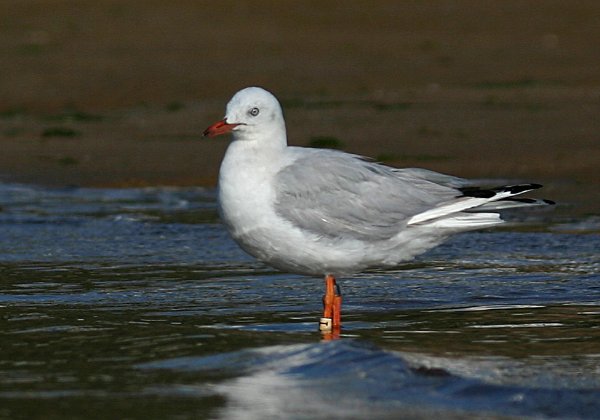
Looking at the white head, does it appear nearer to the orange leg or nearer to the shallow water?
the orange leg

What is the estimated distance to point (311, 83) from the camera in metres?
20.4

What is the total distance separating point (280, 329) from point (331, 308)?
1.06 ft

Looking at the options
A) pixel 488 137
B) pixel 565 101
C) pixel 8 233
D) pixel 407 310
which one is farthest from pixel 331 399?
pixel 565 101

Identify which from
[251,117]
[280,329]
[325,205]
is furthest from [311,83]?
[280,329]

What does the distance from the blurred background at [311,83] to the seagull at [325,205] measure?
15.6 ft

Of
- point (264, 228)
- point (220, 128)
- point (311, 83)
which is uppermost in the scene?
point (311, 83)

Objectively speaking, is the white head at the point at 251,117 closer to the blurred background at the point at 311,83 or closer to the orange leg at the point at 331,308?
the orange leg at the point at 331,308

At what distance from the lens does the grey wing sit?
7.74 meters

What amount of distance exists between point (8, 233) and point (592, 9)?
15.0 m

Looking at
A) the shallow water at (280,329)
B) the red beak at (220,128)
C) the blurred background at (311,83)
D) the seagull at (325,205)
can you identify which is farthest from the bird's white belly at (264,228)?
the blurred background at (311,83)

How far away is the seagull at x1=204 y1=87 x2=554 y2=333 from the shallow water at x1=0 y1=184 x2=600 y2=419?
16.0 inches

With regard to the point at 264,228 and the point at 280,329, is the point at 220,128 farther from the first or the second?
the point at 280,329

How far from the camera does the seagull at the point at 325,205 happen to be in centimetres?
766

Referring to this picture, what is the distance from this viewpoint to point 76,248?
10742mm
